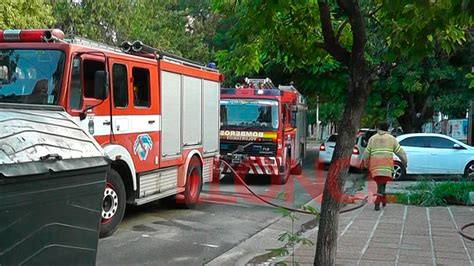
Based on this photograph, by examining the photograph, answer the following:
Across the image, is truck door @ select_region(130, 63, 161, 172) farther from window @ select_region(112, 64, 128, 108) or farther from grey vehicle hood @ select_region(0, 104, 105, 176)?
grey vehicle hood @ select_region(0, 104, 105, 176)

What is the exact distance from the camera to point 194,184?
11.9 meters

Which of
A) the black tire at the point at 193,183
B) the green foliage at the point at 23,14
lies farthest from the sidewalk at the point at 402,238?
the green foliage at the point at 23,14

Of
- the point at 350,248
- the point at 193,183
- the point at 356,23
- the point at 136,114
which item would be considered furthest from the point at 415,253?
the point at 193,183

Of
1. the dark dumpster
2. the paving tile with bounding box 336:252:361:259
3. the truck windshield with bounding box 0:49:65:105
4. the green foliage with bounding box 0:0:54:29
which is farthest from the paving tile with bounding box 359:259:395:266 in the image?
the green foliage with bounding box 0:0:54:29

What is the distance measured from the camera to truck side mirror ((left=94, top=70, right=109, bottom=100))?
8172 millimetres

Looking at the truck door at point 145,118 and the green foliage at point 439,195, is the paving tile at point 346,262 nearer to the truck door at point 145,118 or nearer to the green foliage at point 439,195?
the truck door at point 145,118

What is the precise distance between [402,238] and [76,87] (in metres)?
5.00

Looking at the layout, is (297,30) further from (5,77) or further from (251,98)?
(251,98)

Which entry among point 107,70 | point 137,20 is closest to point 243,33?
point 107,70

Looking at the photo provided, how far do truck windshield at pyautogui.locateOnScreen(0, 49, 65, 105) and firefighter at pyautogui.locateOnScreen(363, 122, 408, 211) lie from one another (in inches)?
229

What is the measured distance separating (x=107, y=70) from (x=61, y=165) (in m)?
5.18

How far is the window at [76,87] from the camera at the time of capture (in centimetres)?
797

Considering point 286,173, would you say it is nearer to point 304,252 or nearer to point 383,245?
point 383,245

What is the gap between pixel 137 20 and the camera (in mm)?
21000
